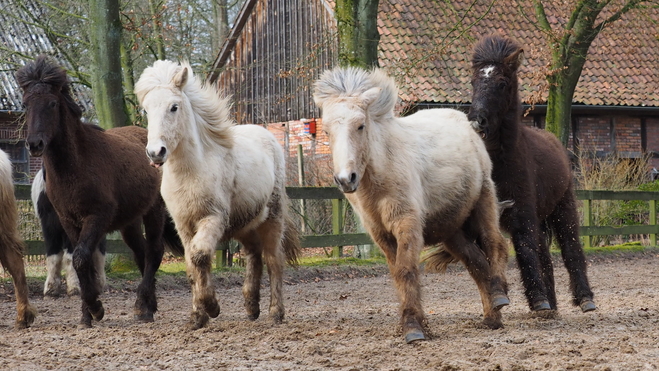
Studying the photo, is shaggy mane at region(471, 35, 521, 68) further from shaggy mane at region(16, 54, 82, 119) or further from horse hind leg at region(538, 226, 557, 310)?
shaggy mane at region(16, 54, 82, 119)

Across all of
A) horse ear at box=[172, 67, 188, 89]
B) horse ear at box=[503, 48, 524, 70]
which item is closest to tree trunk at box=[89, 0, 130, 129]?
horse ear at box=[172, 67, 188, 89]

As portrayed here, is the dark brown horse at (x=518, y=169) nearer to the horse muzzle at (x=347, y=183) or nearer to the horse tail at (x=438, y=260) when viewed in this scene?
the horse tail at (x=438, y=260)

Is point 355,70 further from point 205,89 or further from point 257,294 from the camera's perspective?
point 257,294

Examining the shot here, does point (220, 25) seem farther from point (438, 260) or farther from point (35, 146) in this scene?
point (35, 146)

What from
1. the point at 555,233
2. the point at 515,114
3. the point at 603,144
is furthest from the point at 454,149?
the point at 603,144

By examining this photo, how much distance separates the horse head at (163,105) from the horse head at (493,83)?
2.55 meters

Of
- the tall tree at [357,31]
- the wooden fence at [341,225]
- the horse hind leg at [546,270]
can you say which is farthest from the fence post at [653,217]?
the horse hind leg at [546,270]

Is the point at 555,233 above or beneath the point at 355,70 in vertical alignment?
beneath

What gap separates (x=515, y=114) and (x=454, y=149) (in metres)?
0.90

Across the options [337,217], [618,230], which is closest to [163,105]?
[337,217]

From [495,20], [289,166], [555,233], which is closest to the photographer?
[555,233]

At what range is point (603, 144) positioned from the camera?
30672 mm

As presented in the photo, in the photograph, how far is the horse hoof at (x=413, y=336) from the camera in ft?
20.3

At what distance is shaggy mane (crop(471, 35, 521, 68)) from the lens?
7961 mm
